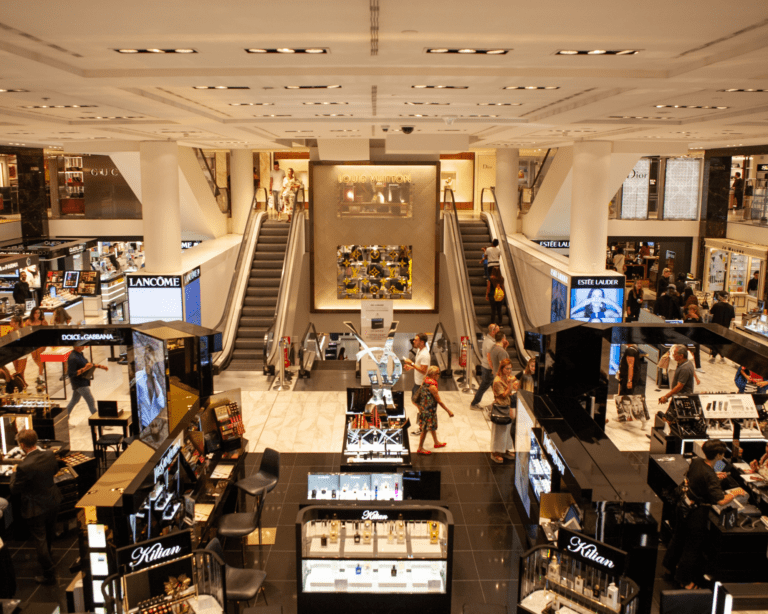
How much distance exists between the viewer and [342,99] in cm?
652

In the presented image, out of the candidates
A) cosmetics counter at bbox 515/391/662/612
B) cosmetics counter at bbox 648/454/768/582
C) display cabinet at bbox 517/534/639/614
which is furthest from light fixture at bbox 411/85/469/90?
cosmetics counter at bbox 648/454/768/582

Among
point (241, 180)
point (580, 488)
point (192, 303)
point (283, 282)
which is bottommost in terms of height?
point (580, 488)

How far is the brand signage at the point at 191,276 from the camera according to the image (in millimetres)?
12797

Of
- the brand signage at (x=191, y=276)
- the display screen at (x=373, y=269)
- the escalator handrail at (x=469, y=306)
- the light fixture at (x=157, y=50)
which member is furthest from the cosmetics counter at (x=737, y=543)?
the display screen at (x=373, y=269)

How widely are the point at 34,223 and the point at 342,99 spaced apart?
17.9 m

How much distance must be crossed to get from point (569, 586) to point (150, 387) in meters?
5.13

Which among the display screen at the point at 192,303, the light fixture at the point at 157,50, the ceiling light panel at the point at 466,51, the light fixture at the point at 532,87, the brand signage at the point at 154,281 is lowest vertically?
the display screen at the point at 192,303

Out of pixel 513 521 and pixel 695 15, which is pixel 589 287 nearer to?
pixel 513 521

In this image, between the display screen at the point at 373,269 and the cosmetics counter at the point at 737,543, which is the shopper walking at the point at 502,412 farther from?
the display screen at the point at 373,269

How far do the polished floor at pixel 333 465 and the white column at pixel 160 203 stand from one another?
8.06ft

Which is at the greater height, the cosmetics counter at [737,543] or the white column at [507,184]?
the white column at [507,184]

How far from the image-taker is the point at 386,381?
1268 cm

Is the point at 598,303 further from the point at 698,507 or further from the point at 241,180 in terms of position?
the point at 241,180

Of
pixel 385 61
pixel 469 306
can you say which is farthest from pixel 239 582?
pixel 469 306
